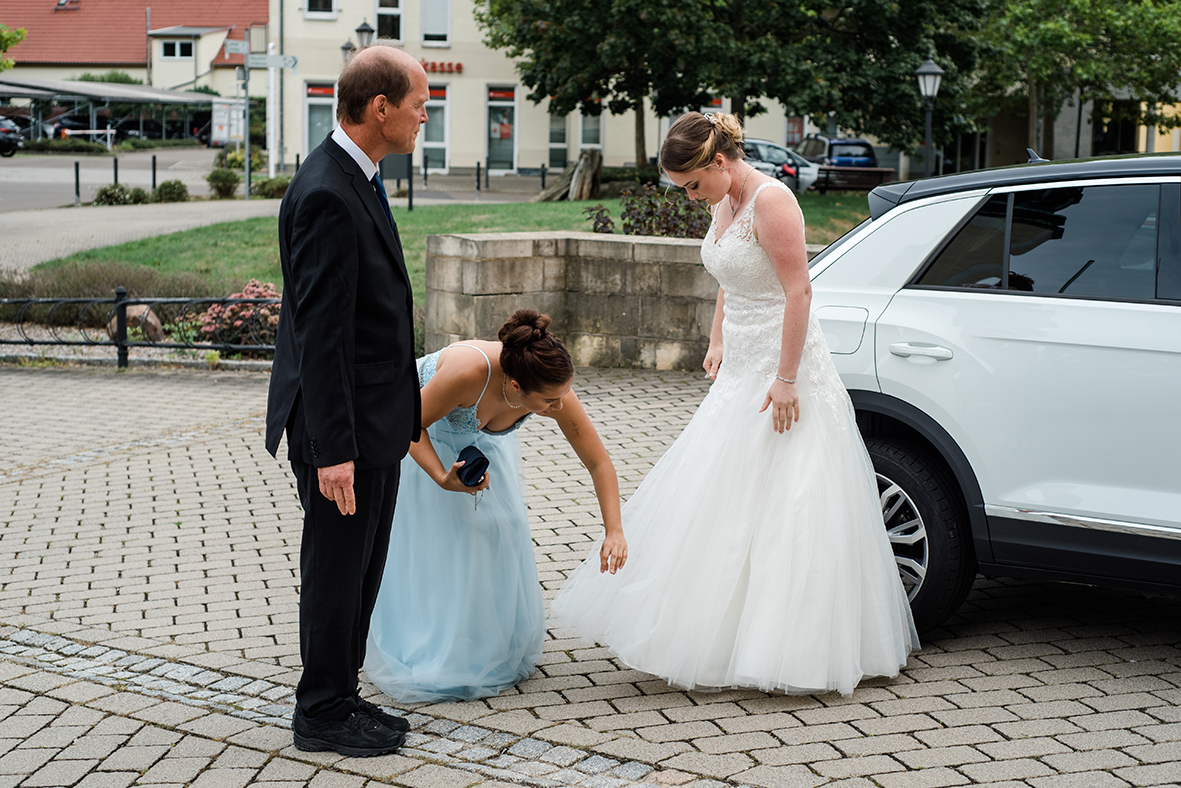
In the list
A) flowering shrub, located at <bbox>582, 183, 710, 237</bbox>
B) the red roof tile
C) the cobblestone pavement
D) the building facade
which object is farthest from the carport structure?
the cobblestone pavement

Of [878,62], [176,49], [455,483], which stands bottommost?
[455,483]

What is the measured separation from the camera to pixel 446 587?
4094mm

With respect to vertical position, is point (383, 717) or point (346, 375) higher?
point (346, 375)

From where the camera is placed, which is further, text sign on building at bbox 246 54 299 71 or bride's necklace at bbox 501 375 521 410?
text sign on building at bbox 246 54 299 71

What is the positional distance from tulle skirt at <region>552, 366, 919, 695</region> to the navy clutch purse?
64cm

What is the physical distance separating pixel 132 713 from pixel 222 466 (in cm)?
383

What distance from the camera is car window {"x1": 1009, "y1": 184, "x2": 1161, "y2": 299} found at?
4.16 m

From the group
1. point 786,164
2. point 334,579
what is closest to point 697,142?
point 334,579

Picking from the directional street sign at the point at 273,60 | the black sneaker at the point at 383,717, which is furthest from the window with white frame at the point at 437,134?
the black sneaker at the point at 383,717

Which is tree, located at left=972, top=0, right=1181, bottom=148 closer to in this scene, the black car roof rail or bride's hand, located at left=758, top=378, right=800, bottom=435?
the black car roof rail

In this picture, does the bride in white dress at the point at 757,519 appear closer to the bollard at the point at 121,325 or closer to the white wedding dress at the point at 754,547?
the white wedding dress at the point at 754,547

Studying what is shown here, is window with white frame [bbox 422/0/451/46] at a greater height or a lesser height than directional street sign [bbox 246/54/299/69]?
greater

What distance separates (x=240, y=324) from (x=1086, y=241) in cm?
907

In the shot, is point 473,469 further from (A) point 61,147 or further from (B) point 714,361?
(A) point 61,147
